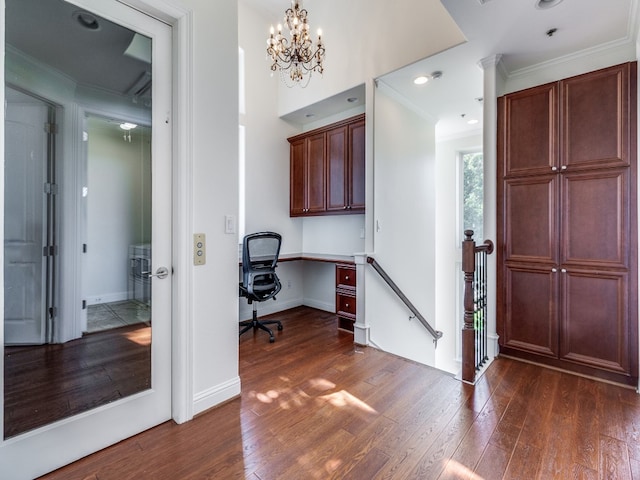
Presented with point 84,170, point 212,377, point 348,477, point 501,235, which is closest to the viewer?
point 348,477

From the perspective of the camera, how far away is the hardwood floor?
154 cm

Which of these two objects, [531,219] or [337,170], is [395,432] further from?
[337,170]

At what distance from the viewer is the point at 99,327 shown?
1752 mm

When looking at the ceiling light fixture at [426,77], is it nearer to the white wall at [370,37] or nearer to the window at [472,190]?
the white wall at [370,37]

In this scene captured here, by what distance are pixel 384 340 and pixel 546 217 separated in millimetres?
2058

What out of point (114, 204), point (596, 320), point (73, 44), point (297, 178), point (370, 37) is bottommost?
point (596, 320)

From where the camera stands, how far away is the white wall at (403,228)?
138 inches

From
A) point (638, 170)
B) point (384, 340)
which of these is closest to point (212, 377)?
point (384, 340)

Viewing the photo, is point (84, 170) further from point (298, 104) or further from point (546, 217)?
point (546, 217)

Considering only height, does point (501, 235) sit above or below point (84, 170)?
below

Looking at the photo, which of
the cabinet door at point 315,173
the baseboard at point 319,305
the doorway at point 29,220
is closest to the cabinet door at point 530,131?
the cabinet door at point 315,173

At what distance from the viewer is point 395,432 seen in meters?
1.83

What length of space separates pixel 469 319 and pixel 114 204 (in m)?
2.59

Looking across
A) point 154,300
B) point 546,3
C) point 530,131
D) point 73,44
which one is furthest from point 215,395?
point 546,3
